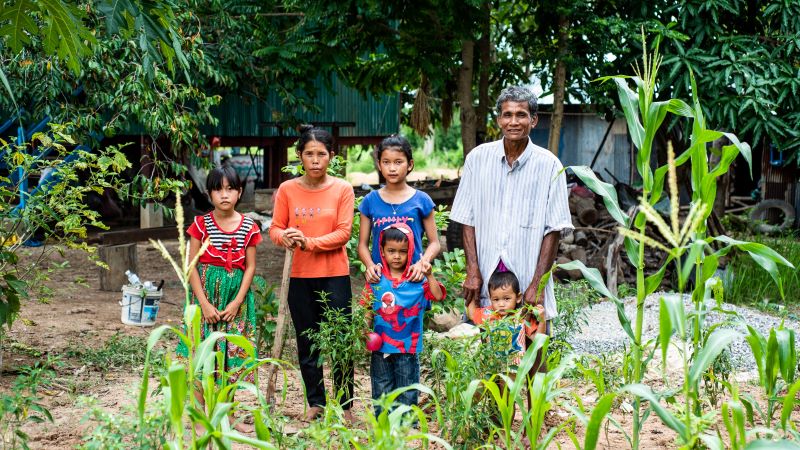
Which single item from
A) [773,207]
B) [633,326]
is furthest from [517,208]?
[773,207]

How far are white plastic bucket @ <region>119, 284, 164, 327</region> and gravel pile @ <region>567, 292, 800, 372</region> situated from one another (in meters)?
3.24

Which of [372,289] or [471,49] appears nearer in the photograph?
[372,289]

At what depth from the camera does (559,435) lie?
452cm

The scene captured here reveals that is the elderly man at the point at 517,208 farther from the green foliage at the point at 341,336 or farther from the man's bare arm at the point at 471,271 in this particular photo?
the green foliage at the point at 341,336

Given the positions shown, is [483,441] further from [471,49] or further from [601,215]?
[601,215]

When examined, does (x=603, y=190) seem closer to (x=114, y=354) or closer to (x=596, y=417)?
(x=596, y=417)

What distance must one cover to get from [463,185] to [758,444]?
201cm

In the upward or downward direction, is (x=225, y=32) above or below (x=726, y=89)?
above

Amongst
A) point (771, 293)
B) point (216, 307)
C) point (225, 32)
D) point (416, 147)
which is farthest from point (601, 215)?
point (416, 147)

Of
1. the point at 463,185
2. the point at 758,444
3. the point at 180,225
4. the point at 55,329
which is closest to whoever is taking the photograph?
the point at 758,444

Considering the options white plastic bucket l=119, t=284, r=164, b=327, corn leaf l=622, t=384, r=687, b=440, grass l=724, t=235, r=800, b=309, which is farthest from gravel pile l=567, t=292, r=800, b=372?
corn leaf l=622, t=384, r=687, b=440

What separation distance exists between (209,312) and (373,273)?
83cm

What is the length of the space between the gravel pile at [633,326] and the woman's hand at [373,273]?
2.39 meters

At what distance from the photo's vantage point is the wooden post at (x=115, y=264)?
873cm
